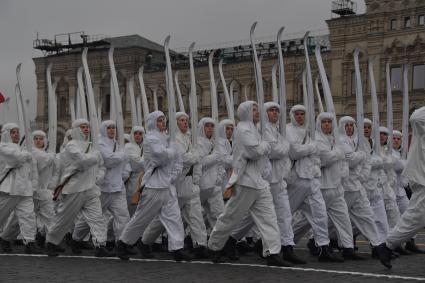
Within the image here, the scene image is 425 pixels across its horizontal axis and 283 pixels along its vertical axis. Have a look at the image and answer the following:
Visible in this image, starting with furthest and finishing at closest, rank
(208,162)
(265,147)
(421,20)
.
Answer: (421,20) → (208,162) → (265,147)

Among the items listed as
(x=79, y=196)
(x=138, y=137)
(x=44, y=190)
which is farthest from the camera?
(x=138, y=137)

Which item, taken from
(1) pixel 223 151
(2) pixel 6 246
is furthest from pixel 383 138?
(2) pixel 6 246

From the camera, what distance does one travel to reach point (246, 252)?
558 inches

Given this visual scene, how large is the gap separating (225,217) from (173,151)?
1.32 meters

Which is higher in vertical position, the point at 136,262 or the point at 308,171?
the point at 308,171

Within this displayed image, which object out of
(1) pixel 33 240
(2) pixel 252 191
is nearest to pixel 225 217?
(2) pixel 252 191

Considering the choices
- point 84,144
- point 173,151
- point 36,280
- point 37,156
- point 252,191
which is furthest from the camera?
point 37,156

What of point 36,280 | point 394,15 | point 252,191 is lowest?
point 36,280

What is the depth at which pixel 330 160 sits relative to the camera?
13266mm

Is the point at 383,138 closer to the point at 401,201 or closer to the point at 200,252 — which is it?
the point at 401,201

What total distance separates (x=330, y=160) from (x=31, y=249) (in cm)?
486

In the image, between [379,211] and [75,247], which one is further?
[75,247]

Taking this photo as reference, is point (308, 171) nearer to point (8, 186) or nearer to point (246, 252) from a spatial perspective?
point (246, 252)

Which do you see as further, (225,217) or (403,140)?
(403,140)
